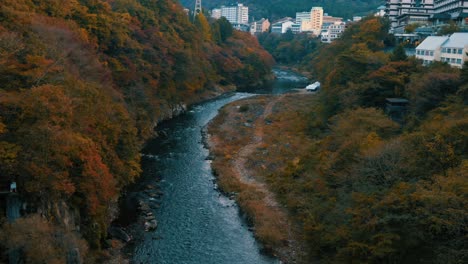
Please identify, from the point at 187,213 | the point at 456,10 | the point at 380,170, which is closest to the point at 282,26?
the point at 456,10

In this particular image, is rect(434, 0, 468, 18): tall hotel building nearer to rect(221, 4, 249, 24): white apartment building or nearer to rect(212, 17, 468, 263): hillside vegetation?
rect(212, 17, 468, 263): hillside vegetation

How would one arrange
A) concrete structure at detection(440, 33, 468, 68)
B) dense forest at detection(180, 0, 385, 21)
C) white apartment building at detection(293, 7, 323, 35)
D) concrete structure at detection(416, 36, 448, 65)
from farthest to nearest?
dense forest at detection(180, 0, 385, 21)
white apartment building at detection(293, 7, 323, 35)
concrete structure at detection(416, 36, 448, 65)
concrete structure at detection(440, 33, 468, 68)

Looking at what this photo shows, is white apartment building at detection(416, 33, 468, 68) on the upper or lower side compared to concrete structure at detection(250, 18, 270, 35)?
lower

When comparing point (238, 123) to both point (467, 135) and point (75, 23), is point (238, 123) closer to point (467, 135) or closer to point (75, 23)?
point (75, 23)

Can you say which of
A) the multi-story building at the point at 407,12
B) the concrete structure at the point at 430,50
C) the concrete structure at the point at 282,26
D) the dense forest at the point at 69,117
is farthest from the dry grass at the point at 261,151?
the concrete structure at the point at 282,26

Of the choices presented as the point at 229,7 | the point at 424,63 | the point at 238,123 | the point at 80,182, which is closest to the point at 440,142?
the point at 80,182

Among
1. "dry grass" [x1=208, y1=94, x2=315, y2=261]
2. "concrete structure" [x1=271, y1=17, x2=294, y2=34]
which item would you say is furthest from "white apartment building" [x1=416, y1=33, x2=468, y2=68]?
"concrete structure" [x1=271, y1=17, x2=294, y2=34]

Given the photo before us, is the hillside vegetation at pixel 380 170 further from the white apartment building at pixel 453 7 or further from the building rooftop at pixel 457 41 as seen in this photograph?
the white apartment building at pixel 453 7
